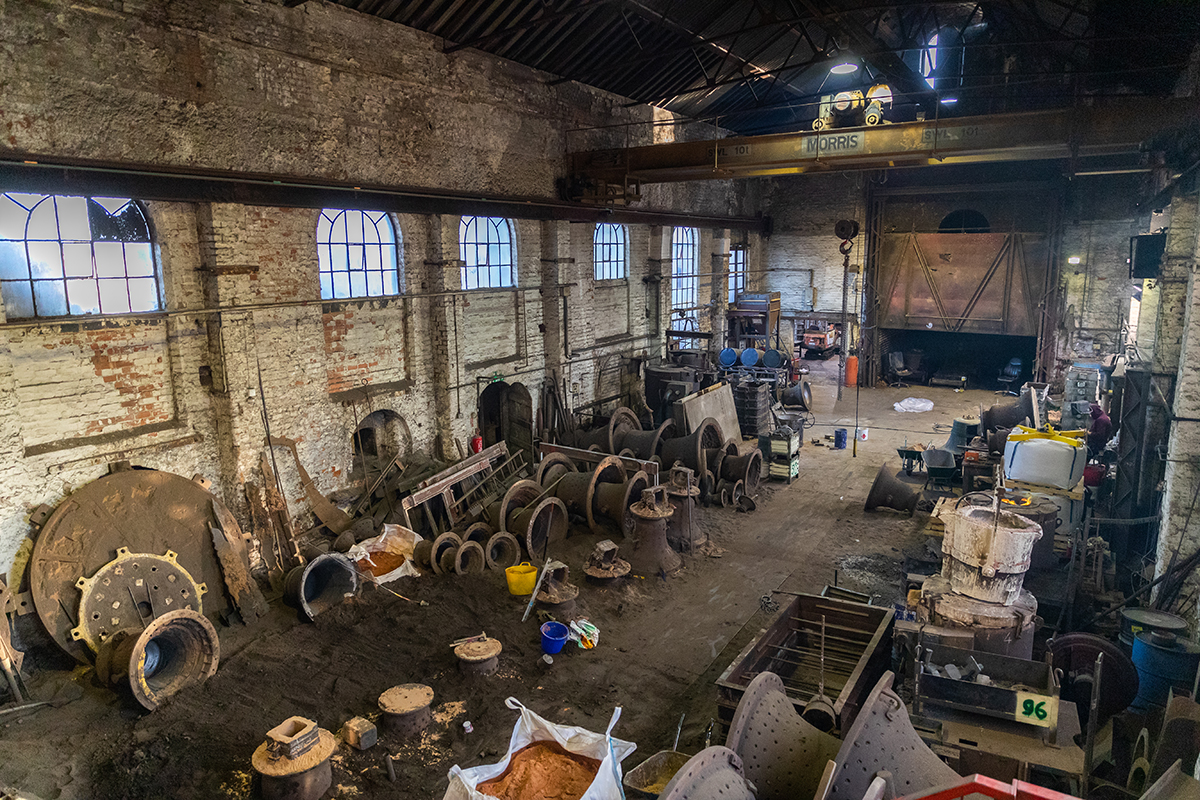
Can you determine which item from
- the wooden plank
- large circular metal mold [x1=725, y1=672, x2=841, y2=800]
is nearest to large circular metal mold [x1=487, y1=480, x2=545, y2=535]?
the wooden plank

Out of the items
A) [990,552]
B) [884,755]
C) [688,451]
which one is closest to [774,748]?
[884,755]

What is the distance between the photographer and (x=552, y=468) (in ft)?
38.1

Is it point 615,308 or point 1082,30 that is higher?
point 1082,30

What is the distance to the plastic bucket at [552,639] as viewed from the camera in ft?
25.9

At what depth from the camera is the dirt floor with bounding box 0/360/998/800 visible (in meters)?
6.04

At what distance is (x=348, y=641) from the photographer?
8.08 metres

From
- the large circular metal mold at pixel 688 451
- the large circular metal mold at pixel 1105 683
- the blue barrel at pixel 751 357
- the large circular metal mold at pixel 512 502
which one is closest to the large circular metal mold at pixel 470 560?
the large circular metal mold at pixel 512 502

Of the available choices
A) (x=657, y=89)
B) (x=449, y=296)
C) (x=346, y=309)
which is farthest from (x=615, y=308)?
(x=346, y=309)

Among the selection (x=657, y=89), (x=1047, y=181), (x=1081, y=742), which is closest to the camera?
(x=1081, y=742)

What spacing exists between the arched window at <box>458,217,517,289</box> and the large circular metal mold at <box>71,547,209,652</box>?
22.0ft

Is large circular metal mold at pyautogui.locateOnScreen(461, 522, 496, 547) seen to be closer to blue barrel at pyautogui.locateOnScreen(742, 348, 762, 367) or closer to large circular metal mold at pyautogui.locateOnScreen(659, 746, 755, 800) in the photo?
large circular metal mold at pyautogui.locateOnScreen(659, 746, 755, 800)

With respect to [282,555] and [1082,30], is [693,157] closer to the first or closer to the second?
[282,555]

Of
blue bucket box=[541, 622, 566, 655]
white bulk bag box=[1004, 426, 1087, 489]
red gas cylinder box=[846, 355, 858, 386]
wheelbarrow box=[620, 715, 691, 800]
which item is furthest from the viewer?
red gas cylinder box=[846, 355, 858, 386]

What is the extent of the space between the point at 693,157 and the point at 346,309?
648cm
